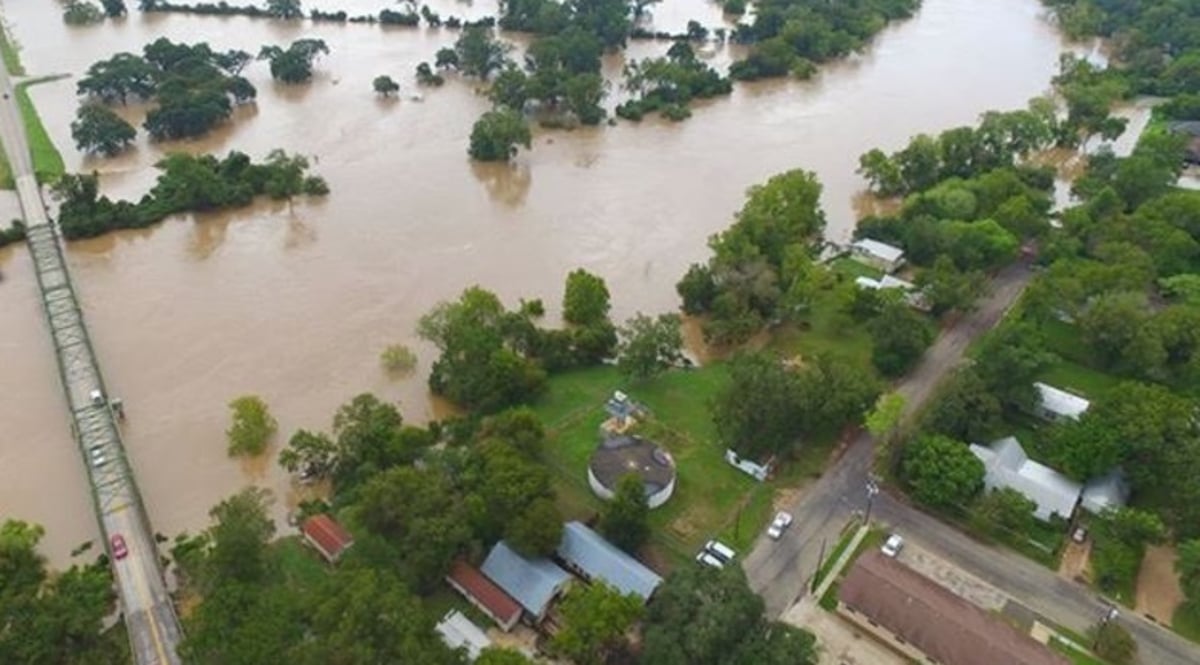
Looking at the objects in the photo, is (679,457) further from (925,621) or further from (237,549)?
(237,549)

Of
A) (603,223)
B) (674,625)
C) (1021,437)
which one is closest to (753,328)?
(1021,437)

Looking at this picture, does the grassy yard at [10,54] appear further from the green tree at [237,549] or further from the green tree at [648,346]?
the green tree at [237,549]

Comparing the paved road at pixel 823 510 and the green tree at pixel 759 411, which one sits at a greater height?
the green tree at pixel 759 411

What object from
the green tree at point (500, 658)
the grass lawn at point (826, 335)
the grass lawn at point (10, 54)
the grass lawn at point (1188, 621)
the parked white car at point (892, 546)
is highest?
the grass lawn at point (10, 54)

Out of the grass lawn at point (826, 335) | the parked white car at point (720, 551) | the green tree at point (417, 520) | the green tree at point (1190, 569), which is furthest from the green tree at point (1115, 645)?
the green tree at point (417, 520)

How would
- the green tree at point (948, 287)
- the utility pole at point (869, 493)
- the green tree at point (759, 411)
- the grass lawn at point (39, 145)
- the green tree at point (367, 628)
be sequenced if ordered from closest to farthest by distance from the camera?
the green tree at point (367, 628), the utility pole at point (869, 493), the green tree at point (759, 411), the green tree at point (948, 287), the grass lawn at point (39, 145)

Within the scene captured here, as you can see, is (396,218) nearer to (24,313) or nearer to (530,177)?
(530,177)

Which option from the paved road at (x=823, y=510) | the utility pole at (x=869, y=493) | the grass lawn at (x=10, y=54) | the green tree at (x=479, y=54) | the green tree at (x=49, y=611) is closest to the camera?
the green tree at (x=49, y=611)
